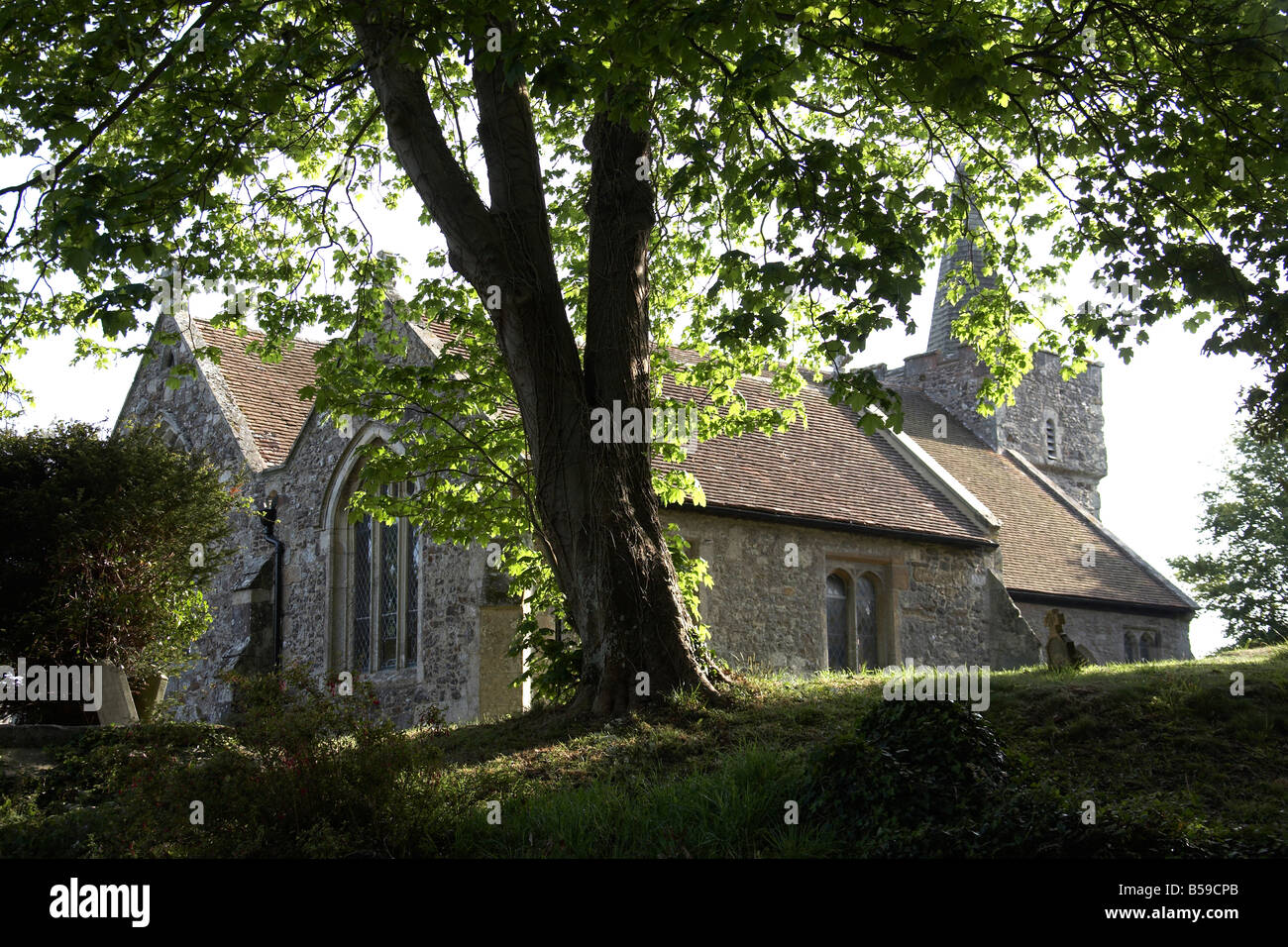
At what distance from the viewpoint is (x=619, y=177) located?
977 centimetres

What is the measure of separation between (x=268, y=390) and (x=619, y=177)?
14.4 metres

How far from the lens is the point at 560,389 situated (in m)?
9.02

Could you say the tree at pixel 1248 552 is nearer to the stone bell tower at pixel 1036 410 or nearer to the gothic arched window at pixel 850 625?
the stone bell tower at pixel 1036 410

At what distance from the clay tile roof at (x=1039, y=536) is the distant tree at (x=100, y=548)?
1526cm

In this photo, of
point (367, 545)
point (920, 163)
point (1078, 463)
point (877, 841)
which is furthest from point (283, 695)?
point (1078, 463)

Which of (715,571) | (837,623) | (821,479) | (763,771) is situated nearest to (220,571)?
(715,571)

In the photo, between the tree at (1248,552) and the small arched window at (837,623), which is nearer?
the small arched window at (837,623)

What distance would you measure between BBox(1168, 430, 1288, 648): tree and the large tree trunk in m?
26.5

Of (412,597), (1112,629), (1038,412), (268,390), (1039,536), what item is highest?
(1038,412)

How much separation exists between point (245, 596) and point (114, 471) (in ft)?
23.1

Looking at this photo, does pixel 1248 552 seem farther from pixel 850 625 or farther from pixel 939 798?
pixel 939 798

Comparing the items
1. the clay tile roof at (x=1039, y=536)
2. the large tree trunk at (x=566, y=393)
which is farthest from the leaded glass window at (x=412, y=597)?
the clay tile roof at (x=1039, y=536)

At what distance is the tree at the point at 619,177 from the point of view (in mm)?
7328

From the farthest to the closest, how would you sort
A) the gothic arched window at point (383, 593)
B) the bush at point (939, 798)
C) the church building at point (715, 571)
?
the gothic arched window at point (383, 593) < the church building at point (715, 571) < the bush at point (939, 798)
